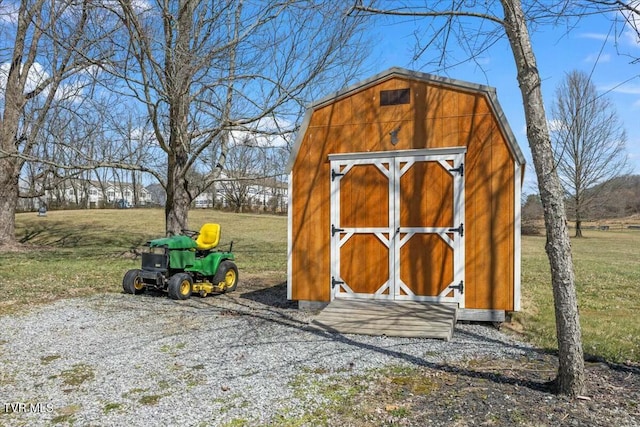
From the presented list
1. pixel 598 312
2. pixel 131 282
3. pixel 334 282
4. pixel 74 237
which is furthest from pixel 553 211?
pixel 74 237

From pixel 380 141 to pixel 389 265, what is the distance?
1865 millimetres

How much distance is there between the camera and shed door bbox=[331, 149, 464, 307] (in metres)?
6.83

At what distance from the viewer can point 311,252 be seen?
7.55m

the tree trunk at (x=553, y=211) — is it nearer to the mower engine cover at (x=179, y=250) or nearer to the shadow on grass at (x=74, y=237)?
the mower engine cover at (x=179, y=250)

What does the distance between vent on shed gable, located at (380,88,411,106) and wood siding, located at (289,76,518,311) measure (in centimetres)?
7

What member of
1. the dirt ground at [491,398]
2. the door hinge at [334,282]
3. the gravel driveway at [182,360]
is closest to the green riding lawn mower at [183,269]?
the gravel driveway at [182,360]

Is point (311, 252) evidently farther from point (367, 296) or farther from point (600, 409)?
point (600, 409)

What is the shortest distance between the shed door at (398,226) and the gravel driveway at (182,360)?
0.83 m

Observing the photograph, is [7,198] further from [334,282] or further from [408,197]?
[408,197]

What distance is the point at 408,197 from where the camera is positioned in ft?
23.1

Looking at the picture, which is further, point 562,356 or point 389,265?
point 389,265

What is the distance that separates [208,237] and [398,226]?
154 inches

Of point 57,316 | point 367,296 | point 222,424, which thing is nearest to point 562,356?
point 222,424

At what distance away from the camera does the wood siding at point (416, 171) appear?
6.63 m
